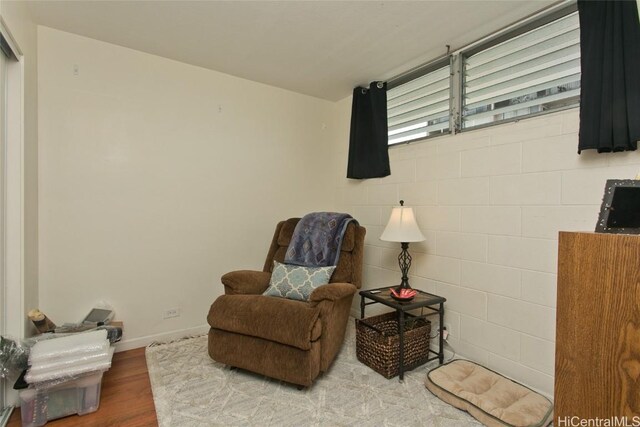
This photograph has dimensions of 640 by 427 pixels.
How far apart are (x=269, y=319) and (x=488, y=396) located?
50.4 inches

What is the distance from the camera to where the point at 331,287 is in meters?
1.95

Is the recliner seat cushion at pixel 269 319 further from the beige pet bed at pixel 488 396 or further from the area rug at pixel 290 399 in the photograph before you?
the beige pet bed at pixel 488 396

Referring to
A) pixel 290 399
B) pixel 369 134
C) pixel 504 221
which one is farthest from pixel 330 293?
pixel 369 134

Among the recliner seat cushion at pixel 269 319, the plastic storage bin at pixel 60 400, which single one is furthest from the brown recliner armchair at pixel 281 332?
the plastic storage bin at pixel 60 400

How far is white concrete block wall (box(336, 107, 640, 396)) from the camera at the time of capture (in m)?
1.69

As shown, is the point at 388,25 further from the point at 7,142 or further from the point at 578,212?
the point at 7,142

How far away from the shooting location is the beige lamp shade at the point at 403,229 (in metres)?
2.20

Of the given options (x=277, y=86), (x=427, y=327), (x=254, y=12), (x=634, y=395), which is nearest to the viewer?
(x=634, y=395)

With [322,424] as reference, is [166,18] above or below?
above

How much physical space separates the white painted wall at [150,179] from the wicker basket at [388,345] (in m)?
1.26

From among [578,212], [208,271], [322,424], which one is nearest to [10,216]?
[208,271]

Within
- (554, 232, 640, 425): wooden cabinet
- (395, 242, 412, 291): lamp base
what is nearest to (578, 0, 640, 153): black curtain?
(554, 232, 640, 425): wooden cabinet

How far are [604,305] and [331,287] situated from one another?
4.21 ft

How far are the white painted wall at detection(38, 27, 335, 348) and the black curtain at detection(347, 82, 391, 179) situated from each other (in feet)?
2.04
